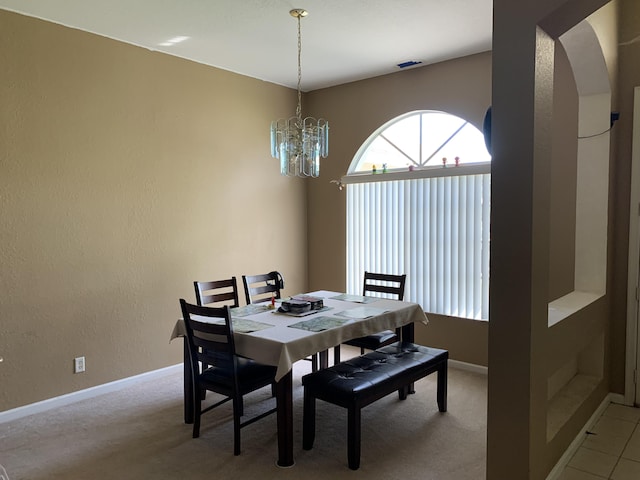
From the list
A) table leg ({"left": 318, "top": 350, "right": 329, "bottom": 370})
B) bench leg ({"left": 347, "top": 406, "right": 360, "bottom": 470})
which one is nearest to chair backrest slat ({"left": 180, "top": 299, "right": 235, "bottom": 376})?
bench leg ({"left": 347, "top": 406, "right": 360, "bottom": 470})

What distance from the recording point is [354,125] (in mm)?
5047

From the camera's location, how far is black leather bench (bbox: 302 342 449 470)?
103 inches

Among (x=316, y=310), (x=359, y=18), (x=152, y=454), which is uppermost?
(x=359, y=18)

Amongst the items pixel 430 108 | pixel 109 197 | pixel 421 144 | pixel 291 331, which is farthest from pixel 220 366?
pixel 430 108

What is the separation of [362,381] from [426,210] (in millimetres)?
2229

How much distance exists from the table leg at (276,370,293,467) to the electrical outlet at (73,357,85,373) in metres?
1.92

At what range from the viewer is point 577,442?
279cm

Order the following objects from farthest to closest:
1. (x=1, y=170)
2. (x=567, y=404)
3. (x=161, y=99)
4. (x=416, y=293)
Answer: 1. (x=416, y=293)
2. (x=161, y=99)
3. (x=1, y=170)
4. (x=567, y=404)

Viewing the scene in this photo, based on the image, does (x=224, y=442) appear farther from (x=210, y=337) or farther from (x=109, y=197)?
(x=109, y=197)

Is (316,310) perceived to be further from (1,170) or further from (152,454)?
(1,170)

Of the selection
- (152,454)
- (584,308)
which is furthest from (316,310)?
(584,308)

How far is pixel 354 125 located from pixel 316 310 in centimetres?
249

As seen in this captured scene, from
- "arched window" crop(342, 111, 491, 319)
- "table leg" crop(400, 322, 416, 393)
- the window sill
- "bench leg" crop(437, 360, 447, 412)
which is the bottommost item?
"bench leg" crop(437, 360, 447, 412)

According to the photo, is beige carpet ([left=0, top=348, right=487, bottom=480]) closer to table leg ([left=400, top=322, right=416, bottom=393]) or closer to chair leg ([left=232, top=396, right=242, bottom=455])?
chair leg ([left=232, top=396, right=242, bottom=455])
